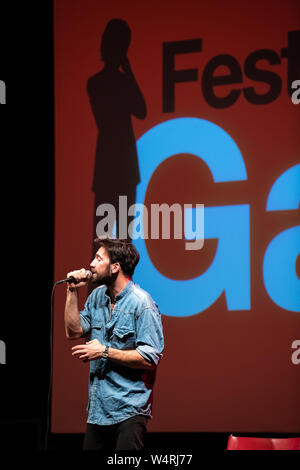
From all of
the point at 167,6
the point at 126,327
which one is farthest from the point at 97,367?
the point at 167,6

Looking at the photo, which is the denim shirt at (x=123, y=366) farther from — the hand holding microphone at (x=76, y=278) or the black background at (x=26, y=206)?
the black background at (x=26, y=206)

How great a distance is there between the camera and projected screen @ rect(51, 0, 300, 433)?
4133 mm

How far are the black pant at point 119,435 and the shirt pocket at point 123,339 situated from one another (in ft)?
1.09

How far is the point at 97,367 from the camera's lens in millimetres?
2852

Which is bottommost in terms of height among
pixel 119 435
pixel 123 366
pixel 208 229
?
pixel 119 435

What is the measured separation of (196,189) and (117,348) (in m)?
1.80

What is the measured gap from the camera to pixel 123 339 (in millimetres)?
2840

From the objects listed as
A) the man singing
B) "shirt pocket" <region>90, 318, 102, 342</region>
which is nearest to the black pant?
the man singing

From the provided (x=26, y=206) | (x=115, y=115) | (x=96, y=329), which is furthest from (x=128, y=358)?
(x=115, y=115)

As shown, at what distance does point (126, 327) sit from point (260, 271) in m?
1.62

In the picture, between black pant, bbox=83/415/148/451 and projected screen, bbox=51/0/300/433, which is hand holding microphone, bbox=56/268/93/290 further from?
projected screen, bbox=51/0/300/433

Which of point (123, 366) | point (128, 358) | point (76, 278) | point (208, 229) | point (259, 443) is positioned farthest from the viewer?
point (208, 229)

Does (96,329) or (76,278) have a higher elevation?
(76,278)

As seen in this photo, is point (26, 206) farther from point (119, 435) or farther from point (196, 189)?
point (119, 435)
